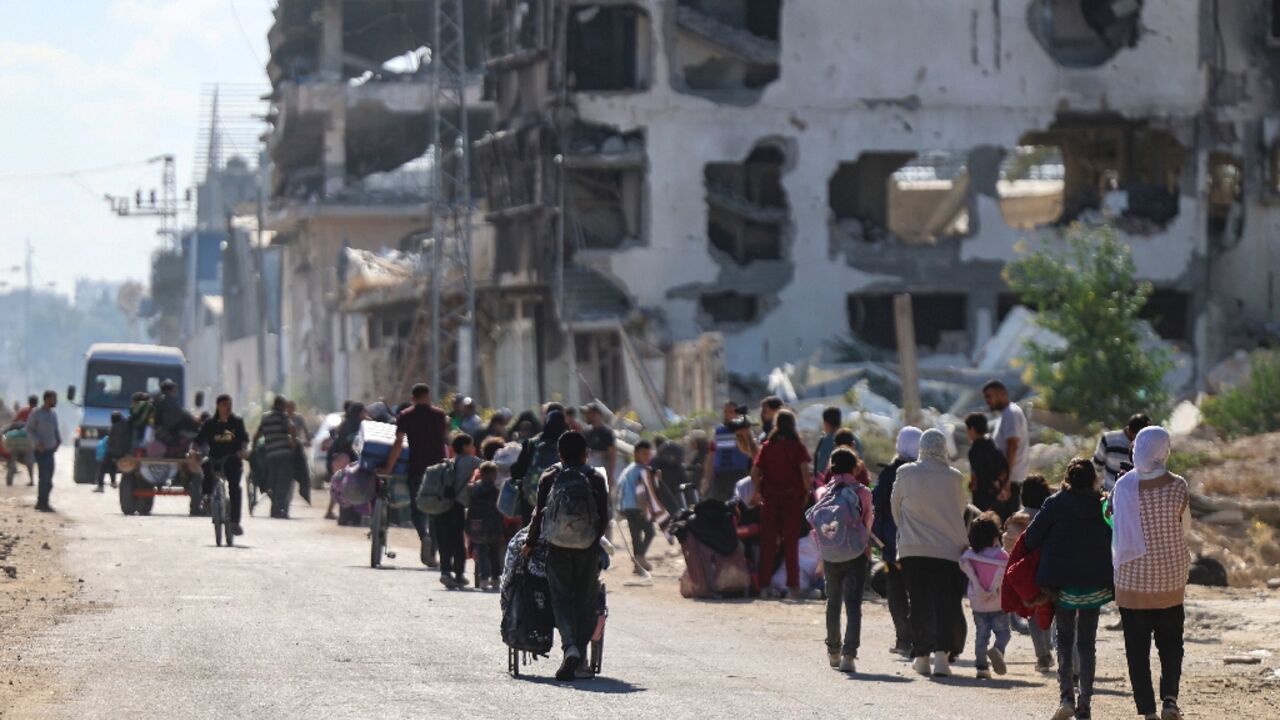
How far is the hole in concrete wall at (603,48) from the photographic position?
53.6m

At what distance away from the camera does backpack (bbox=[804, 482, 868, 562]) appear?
49.3 ft

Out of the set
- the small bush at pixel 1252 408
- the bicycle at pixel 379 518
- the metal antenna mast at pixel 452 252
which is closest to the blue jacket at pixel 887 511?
the bicycle at pixel 379 518

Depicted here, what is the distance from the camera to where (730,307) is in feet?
177

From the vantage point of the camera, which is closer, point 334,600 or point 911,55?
point 334,600

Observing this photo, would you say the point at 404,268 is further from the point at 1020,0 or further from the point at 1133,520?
the point at 1133,520

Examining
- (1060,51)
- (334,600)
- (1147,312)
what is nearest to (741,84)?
(1060,51)

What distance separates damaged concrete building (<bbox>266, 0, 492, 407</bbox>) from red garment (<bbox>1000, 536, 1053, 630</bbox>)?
6197 cm

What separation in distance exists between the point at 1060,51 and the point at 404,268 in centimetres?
2035

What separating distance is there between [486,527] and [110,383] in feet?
82.9

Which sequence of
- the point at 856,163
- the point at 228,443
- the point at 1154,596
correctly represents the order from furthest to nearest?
the point at 856,163 < the point at 228,443 < the point at 1154,596

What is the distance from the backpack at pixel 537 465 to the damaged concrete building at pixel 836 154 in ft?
104

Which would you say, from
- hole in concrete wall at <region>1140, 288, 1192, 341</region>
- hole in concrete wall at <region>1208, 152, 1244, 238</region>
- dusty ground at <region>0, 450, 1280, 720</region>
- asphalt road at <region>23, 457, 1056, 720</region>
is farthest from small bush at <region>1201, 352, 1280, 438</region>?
→ asphalt road at <region>23, 457, 1056, 720</region>

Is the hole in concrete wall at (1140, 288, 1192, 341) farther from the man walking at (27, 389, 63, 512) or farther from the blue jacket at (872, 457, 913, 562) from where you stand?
the blue jacket at (872, 457, 913, 562)

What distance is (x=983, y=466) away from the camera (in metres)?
16.5
